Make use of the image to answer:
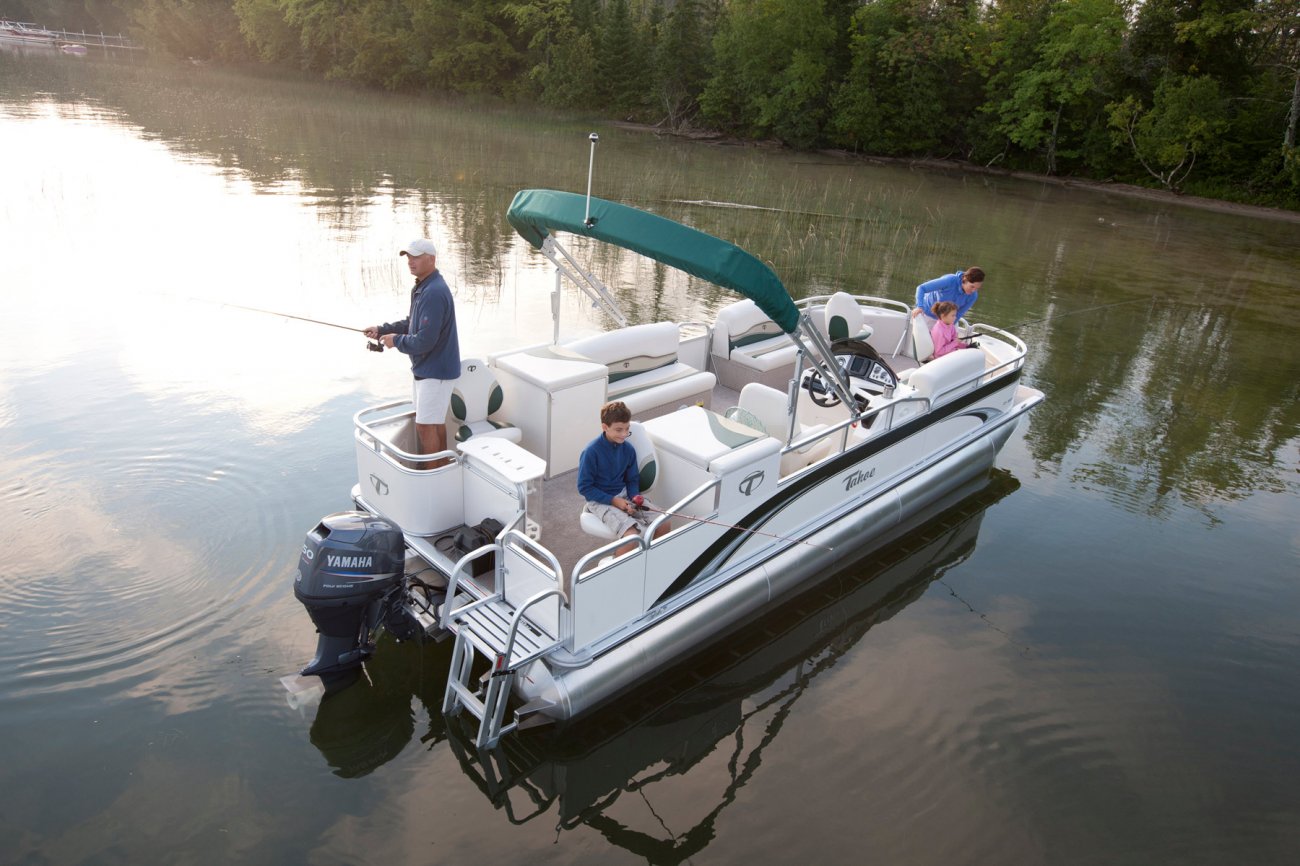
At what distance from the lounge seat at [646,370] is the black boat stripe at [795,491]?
1.28 meters

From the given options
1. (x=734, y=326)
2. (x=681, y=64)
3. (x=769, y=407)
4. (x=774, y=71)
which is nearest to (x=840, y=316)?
(x=734, y=326)

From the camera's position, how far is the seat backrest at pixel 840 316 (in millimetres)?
7383

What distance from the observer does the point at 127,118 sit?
23.9 metres

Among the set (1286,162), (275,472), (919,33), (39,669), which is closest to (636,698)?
(39,669)

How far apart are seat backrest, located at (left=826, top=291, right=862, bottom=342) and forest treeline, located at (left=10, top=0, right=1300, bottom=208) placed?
2522cm

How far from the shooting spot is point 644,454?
4648mm

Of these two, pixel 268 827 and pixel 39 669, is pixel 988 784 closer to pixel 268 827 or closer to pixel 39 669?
pixel 268 827

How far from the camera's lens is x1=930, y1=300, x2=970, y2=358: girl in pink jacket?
6887mm

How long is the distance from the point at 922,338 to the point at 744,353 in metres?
1.57

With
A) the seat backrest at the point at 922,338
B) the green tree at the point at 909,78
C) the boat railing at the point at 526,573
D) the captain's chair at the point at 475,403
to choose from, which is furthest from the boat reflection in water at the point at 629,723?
the green tree at the point at 909,78

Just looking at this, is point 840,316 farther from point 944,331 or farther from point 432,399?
point 432,399

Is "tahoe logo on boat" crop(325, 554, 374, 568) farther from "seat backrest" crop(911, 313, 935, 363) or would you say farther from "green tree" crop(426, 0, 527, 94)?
"green tree" crop(426, 0, 527, 94)

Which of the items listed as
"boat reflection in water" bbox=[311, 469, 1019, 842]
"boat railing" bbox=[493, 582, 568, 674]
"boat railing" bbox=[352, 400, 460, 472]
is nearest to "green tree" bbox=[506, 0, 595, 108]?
"boat railing" bbox=[352, 400, 460, 472]

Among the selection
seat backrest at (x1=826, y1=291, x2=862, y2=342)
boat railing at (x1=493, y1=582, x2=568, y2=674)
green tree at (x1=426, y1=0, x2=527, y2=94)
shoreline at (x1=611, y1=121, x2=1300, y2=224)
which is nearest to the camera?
boat railing at (x1=493, y1=582, x2=568, y2=674)
